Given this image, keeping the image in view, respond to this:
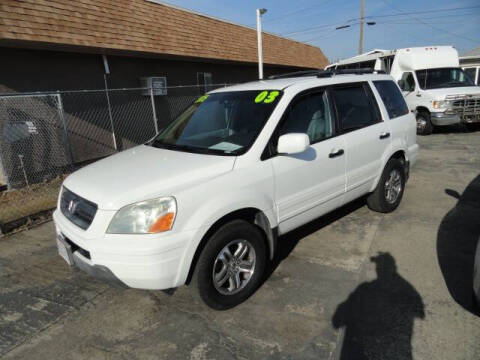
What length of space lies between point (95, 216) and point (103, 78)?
7.73 metres

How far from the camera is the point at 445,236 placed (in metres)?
3.93

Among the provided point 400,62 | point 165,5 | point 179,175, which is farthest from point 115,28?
point 400,62

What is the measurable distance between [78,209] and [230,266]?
1332 millimetres

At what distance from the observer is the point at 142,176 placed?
2.60m

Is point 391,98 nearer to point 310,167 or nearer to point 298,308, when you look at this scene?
point 310,167

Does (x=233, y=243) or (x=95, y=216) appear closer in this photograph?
(x=95, y=216)

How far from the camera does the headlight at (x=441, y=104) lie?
1054cm

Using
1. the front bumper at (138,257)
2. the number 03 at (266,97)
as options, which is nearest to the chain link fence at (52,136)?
the front bumper at (138,257)

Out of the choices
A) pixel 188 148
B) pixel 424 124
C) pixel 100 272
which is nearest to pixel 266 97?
pixel 188 148

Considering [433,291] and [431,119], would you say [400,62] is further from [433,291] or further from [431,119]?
[433,291]

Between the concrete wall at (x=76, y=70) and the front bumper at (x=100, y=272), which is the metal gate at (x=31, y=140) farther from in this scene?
the front bumper at (x=100, y=272)

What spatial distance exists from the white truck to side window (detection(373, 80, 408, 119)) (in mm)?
7347

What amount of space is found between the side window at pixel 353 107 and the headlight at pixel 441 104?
8191 mm

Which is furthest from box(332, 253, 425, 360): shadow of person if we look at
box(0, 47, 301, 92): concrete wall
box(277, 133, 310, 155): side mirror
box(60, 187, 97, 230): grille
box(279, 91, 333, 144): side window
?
box(0, 47, 301, 92): concrete wall
